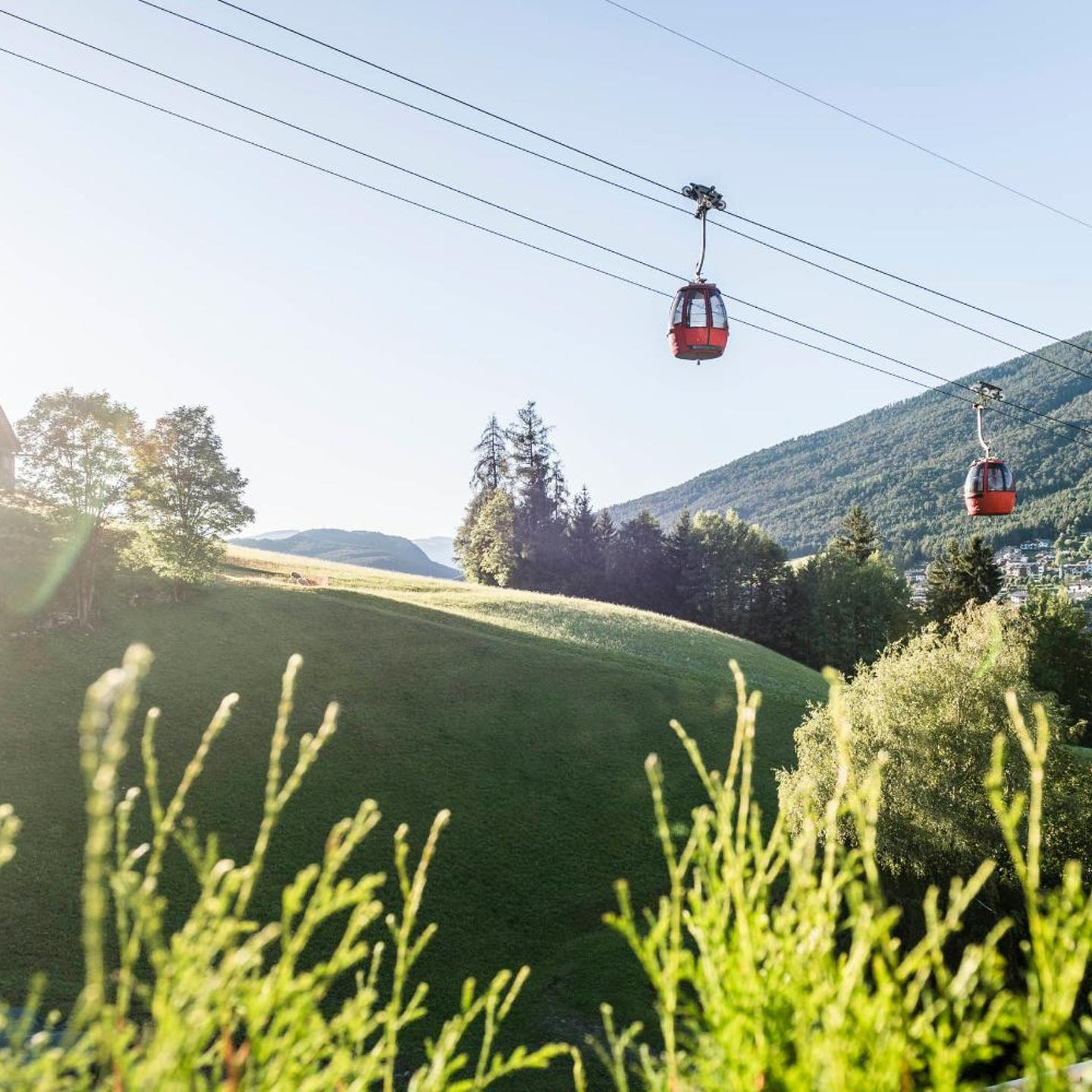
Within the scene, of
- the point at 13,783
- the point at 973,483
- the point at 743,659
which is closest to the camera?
the point at 973,483

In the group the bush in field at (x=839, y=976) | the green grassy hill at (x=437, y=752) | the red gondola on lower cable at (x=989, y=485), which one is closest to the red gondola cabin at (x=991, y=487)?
the red gondola on lower cable at (x=989, y=485)

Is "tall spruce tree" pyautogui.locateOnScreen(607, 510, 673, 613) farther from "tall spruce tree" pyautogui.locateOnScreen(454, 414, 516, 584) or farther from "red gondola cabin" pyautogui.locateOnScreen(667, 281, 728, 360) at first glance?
"red gondola cabin" pyautogui.locateOnScreen(667, 281, 728, 360)

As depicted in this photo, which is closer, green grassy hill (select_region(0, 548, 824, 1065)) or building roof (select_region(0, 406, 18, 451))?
green grassy hill (select_region(0, 548, 824, 1065))

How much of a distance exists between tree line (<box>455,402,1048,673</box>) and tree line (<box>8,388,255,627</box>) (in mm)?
42095

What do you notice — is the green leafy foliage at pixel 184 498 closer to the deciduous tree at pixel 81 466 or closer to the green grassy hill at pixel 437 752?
the deciduous tree at pixel 81 466

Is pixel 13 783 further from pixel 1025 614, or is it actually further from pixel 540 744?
pixel 1025 614

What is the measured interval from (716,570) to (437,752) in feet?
160

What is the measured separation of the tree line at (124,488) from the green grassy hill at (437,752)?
87.8 inches

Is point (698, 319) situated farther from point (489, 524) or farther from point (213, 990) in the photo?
point (489, 524)

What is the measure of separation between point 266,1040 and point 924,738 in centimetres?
2276

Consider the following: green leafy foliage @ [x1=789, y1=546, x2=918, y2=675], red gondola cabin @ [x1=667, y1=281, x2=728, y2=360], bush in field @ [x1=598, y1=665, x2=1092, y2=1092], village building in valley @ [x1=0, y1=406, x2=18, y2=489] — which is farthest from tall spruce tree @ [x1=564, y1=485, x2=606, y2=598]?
bush in field @ [x1=598, y1=665, x2=1092, y2=1092]

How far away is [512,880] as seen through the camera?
71.2ft

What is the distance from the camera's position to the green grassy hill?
60.9 feet

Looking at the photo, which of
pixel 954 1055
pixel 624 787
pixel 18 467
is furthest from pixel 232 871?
pixel 18 467
